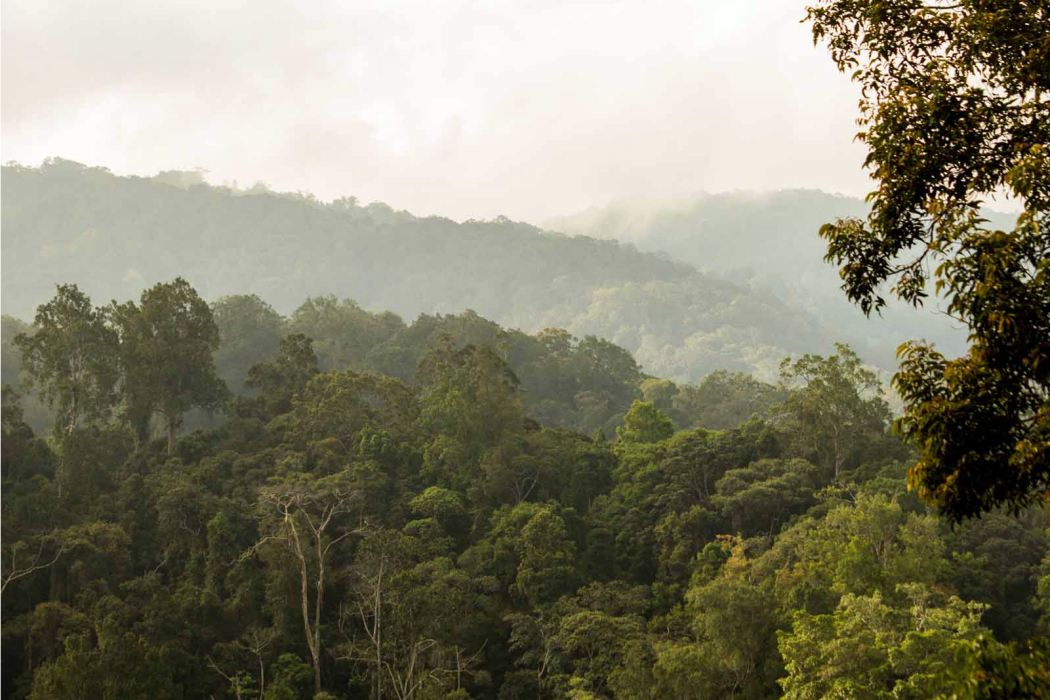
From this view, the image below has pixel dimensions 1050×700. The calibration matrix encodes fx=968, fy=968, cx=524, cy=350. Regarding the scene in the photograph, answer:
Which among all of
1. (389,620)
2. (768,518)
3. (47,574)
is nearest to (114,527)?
(47,574)

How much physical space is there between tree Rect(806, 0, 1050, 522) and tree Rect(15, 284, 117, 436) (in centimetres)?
3076

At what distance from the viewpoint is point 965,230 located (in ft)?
20.4

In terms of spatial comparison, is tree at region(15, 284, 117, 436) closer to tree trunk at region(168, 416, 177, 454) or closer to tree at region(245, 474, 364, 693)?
tree trunk at region(168, 416, 177, 454)

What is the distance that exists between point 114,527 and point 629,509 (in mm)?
15662

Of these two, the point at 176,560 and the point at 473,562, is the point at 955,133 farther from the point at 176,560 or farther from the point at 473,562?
the point at 176,560

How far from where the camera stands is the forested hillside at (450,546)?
72.4ft

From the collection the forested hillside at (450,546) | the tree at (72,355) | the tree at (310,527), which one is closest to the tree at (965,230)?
the forested hillside at (450,546)

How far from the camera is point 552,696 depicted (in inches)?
967

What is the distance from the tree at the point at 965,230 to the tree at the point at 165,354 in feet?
102

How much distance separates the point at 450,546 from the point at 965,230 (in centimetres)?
2530

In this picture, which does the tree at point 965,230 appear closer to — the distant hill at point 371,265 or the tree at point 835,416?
→ the tree at point 835,416

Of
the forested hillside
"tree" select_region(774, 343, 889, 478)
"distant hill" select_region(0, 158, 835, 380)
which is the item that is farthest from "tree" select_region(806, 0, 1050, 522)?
"distant hill" select_region(0, 158, 835, 380)

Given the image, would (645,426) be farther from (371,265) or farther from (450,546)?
(371,265)

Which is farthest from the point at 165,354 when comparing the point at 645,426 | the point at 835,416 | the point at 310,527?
the point at 835,416
